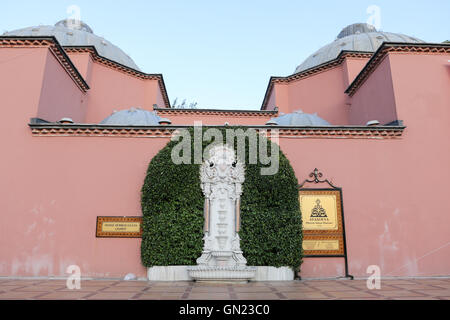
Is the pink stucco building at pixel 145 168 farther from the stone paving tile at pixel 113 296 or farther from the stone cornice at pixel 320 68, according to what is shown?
the stone cornice at pixel 320 68

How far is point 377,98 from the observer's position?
9781mm

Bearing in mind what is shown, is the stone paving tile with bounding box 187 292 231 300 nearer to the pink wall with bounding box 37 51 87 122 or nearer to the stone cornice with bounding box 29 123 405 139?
the stone cornice with bounding box 29 123 405 139

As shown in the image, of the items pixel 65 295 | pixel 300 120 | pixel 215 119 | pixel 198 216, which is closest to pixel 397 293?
pixel 198 216

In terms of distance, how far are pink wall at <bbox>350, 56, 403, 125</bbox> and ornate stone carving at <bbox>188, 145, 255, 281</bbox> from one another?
4.92 metres

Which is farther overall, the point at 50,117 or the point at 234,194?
the point at 50,117

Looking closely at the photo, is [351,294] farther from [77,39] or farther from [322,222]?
[77,39]

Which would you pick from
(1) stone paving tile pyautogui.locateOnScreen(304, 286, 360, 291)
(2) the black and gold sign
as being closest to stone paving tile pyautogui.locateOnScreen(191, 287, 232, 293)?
(1) stone paving tile pyautogui.locateOnScreen(304, 286, 360, 291)

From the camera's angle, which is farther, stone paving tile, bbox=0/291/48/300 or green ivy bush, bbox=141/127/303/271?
green ivy bush, bbox=141/127/303/271

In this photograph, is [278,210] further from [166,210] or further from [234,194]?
[166,210]

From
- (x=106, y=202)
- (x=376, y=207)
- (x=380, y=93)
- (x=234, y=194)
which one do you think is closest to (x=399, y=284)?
(x=376, y=207)

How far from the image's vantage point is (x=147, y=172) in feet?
24.6

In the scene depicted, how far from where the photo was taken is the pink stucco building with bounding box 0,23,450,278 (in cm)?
738

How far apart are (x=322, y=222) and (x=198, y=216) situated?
3.12 metres
